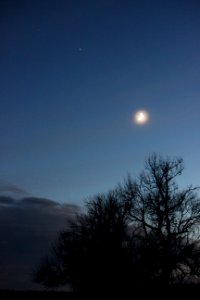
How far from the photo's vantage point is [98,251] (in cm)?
2455

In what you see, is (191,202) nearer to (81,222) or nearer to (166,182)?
(166,182)

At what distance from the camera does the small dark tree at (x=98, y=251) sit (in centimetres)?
2402

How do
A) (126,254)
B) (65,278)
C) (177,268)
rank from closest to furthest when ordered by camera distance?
(126,254) < (177,268) < (65,278)

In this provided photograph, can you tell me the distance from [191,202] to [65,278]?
11.9 metres

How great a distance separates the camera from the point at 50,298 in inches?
884

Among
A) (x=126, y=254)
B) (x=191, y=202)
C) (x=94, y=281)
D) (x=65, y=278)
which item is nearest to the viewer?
(x=94, y=281)

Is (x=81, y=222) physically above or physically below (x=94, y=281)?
above

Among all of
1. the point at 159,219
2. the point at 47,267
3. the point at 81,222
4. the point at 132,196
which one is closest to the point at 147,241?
the point at 159,219

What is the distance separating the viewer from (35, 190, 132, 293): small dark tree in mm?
24023

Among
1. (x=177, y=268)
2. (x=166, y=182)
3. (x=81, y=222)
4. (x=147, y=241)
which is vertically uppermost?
(x=166, y=182)

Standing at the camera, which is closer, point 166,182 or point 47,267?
point 166,182

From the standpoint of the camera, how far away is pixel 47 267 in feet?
112

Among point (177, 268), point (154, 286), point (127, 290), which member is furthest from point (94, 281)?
point (177, 268)

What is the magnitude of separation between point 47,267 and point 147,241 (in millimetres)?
10534
